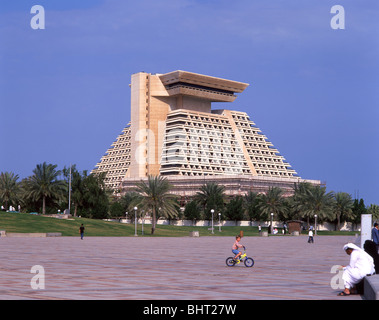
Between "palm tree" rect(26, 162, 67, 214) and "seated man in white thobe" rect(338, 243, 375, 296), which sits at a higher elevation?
"palm tree" rect(26, 162, 67, 214)

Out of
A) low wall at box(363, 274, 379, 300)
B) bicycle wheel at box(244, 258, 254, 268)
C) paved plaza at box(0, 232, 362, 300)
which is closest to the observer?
low wall at box(363, 274, 379, 300)

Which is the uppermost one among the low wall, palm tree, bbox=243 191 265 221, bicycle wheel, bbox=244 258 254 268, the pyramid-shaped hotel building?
the pyramid-shaped hotel building

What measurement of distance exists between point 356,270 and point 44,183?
235 feet

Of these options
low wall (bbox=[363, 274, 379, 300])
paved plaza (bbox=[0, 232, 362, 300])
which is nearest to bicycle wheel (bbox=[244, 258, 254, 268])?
paved plaza (bbox=[0, 232, 362, 300])

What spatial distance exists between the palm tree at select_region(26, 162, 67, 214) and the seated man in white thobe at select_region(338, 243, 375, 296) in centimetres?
7071

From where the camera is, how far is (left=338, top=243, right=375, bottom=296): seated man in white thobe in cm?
1290

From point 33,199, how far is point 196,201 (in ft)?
103

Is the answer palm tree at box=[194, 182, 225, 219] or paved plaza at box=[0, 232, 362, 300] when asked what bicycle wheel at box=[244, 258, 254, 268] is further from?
palm tree at box=[194, 182, 225, 219]

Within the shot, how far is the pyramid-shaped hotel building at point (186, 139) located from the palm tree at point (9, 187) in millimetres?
43461

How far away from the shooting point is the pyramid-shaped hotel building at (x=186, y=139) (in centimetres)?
15050

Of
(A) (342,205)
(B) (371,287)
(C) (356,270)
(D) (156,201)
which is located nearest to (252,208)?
(A) (342,205)

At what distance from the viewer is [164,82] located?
16288 centimetres

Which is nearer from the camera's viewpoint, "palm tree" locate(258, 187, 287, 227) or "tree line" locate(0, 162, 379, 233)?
"tree line" locate(0, 162, 379, 233)
